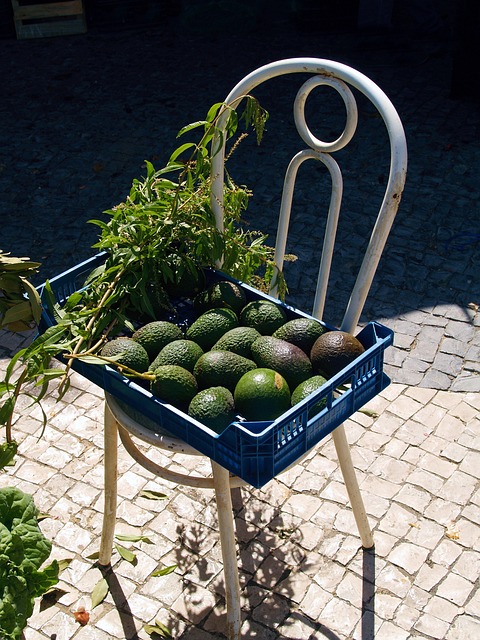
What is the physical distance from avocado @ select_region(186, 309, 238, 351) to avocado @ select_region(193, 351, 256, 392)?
16 cm

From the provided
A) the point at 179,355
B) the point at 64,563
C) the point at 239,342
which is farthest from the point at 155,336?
the point at 64,563

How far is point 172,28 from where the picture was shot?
29.0ft

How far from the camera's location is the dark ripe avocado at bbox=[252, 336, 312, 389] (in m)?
2.42

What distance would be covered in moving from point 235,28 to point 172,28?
0.73 meters

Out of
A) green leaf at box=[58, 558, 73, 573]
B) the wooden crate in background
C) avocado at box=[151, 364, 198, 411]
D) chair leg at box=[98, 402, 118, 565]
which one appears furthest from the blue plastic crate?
the wooden crate in background

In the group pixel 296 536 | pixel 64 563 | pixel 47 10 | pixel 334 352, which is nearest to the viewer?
pixel 334 352

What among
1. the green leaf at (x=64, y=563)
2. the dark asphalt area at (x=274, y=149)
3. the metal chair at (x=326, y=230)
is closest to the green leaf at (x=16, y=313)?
the metal chair at (x=326, y=230)

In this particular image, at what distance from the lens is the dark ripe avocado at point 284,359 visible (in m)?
2.42

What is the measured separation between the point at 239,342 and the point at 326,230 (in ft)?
1.76

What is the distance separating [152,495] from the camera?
11.9 ft

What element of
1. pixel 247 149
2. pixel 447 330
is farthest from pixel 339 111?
pixel 447 330

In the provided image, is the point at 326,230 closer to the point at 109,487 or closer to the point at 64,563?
the point at 109,487

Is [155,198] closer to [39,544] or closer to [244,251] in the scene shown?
[244,251]

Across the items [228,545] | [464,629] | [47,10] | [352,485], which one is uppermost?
[47,10]
